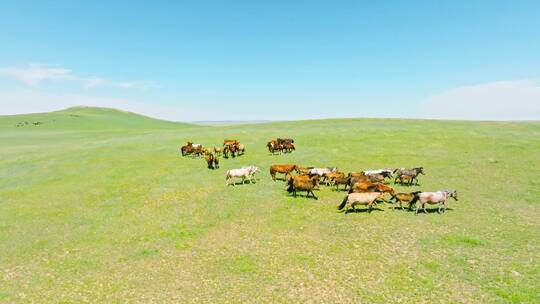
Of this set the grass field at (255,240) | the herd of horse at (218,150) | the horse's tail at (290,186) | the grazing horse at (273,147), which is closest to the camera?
the grass field at (255,240)

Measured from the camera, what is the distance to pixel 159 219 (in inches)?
775

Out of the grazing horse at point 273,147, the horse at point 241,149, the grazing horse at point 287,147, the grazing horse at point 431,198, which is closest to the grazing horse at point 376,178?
the grazing horse at point 431,198

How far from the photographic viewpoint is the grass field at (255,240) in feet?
40.5

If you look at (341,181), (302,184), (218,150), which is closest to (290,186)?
(302,184)

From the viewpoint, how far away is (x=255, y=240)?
53.5 feet

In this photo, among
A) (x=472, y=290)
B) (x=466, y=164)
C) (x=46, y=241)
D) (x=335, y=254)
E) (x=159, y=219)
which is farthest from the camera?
(x=466, y=164)

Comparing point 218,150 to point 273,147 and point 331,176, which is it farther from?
point 331,176

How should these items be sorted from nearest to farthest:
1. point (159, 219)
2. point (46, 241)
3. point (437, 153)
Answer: point (46, 241) < point (159, 219) < point (437, 153)

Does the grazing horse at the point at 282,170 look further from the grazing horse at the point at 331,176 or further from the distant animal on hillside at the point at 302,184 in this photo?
the distant animal on hillside at the point at 302,184

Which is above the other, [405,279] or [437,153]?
[437,153]

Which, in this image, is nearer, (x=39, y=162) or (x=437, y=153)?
(x=437, y=153)

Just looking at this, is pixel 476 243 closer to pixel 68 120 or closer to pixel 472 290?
pixel 472 290

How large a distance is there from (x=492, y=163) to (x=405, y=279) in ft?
78.5

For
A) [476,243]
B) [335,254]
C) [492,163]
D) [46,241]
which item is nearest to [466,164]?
[492,163]
